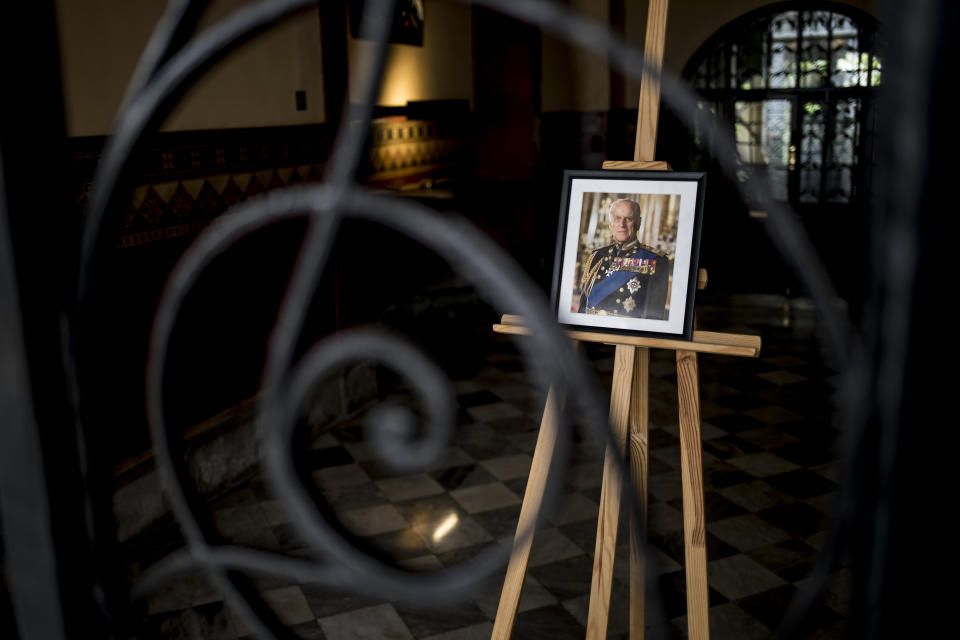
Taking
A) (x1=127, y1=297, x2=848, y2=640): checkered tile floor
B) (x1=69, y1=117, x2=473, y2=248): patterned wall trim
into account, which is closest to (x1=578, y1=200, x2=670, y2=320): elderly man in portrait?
(x1=127, y1=297, x2=848, y2=640): checkered tile floor

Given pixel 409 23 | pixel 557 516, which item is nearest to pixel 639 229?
pixel 557 516

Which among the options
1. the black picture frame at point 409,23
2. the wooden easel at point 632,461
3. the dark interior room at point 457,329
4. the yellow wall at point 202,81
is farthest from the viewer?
the black picture frame at point 409,23

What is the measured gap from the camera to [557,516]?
346 centimetres

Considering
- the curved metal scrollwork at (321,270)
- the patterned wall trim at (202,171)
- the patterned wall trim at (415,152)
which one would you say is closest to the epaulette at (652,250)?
the curved metal scrollwork at (321,270)

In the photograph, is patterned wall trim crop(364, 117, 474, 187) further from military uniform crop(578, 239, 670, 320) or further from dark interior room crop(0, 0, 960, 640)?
military uniform crop(578, 239, 670, 320)

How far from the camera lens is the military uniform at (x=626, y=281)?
5.95ft

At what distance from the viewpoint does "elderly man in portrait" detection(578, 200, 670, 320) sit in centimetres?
181

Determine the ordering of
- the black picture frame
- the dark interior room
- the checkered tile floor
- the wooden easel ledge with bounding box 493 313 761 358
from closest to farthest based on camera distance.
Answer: the dark interior room
the wooden easel ledge with bounding box 493 313 761 358
the checkered tile floor
the black picture frame

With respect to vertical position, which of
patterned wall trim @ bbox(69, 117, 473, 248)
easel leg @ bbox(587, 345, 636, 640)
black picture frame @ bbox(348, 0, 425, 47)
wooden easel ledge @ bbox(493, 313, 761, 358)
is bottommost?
easel leg @ bbox(587, 345, 636, 640)

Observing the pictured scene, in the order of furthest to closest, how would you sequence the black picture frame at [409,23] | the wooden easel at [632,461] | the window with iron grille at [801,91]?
the window with iron grille at [801,91], the black picture frame at [409,23], the wooden easel at [632,461]

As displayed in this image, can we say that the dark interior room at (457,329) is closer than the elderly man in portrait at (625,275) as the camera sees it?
Yes

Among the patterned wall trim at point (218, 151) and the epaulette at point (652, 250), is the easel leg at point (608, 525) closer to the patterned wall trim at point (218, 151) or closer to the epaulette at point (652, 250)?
the epaulette at point (652, 250)

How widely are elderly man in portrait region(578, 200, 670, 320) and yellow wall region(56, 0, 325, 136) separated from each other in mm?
1393

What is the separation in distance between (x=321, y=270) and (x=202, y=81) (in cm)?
199
